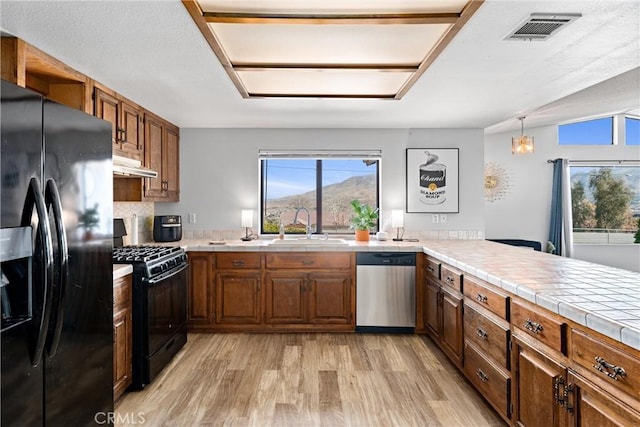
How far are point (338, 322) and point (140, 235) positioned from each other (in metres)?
2.26

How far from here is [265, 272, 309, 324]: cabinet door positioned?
3.79 meters

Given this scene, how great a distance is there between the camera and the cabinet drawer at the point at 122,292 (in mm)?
2395

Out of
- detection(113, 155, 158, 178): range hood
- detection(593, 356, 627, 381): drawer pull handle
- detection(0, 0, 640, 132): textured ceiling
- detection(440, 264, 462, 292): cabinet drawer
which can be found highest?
detection(0, 0, 640, 132): textured ceiling

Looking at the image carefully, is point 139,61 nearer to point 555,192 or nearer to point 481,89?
point 481,89

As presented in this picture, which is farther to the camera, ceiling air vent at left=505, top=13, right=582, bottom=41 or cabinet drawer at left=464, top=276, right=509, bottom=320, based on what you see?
cabinet drawer at left=464, top=276, right=509, bottom=320

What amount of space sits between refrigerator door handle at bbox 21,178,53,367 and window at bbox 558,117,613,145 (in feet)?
25.7

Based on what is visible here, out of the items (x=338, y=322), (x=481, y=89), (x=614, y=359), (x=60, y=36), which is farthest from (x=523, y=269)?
(x=60, y=36)

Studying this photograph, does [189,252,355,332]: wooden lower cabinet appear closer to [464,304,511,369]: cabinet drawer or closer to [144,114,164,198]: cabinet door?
[144,114,164,198]: cabinet door

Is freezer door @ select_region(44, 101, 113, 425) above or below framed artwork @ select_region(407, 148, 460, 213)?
below

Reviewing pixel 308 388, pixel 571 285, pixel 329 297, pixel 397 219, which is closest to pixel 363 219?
pixel 397 219

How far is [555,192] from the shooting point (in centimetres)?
673

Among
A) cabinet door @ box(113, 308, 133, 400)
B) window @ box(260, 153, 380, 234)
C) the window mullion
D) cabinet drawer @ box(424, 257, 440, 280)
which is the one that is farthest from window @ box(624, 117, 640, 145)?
cabinet door @ box(113, 308, 133, 400)

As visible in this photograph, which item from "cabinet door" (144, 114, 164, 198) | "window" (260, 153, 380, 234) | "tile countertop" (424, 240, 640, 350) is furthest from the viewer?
"window" (260, 153, 380, 234)

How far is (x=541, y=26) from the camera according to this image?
6.22ft
